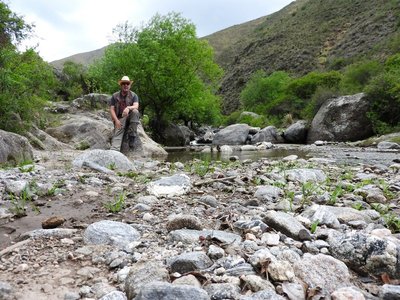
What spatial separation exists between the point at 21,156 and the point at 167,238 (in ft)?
17.6

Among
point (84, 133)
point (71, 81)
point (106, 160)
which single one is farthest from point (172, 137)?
point (106, 160)

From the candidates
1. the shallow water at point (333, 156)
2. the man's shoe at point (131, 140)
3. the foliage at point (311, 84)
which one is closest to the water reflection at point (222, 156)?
the shallow water at point (333, 156)

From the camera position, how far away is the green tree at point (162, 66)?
68.3 ft

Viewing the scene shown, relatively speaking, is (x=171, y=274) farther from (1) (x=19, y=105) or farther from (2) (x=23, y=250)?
(1) (x=19, y=105)

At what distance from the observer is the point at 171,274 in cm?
207

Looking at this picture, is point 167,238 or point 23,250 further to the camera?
point 167,238

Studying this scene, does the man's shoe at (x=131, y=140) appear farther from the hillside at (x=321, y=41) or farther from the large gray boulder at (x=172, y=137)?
the hillside at (x=321, y=41)

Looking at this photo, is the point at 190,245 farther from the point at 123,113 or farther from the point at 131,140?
the point at 131,140

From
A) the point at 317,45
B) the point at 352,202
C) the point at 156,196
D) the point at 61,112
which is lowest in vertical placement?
the point at 352,202

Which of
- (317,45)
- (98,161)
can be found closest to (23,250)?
(98,161)

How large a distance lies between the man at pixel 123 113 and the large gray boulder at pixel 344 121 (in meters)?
15.3

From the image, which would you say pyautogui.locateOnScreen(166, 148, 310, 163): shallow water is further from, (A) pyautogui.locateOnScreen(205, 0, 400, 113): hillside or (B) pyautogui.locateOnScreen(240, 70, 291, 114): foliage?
(B) pyautogui.locateOnScreen(240, 70, 291, 114): foliage

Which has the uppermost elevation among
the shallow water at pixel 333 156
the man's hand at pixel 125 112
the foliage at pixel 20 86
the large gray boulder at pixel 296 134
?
the foliage at pixel 20 86

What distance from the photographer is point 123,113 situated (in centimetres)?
893
